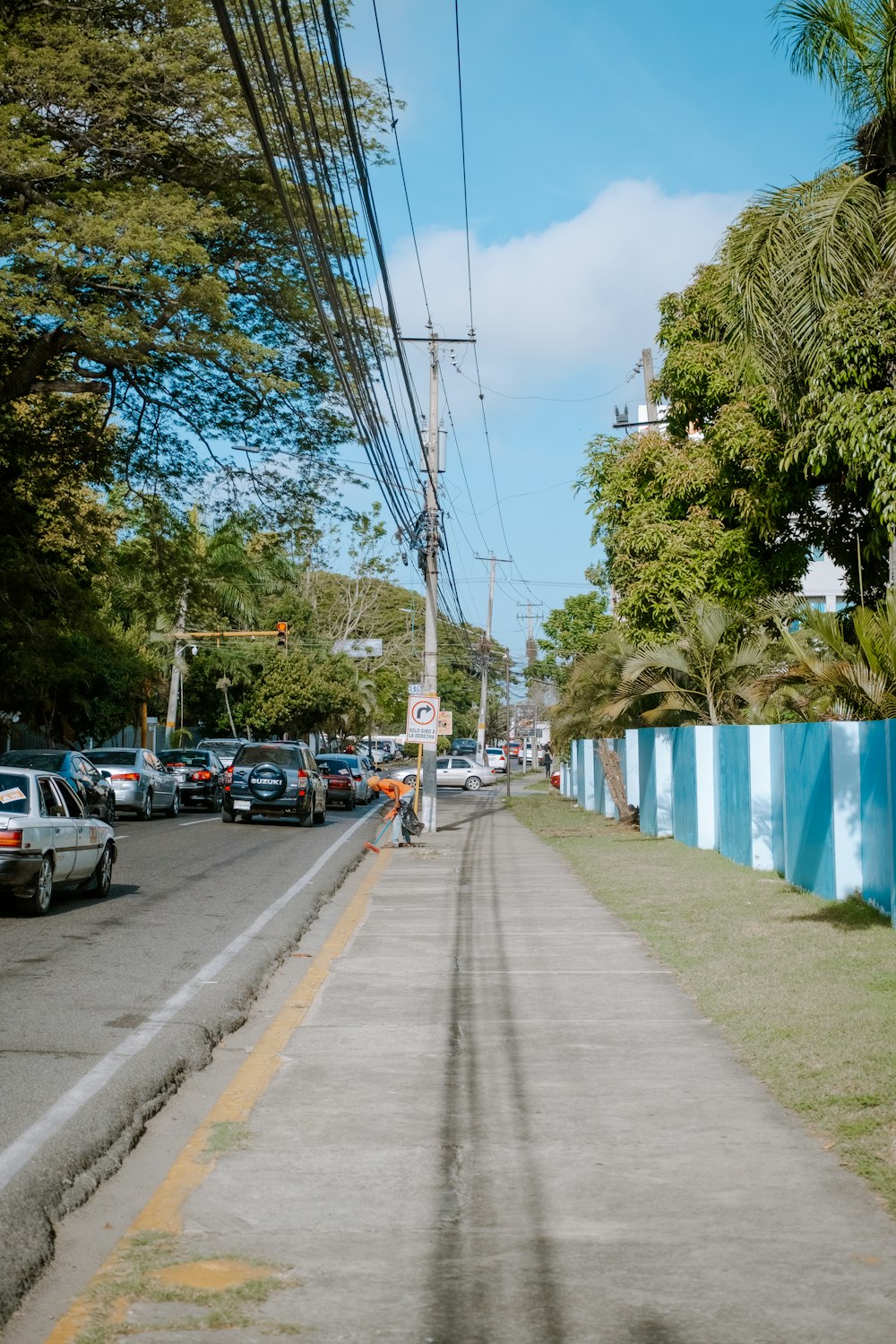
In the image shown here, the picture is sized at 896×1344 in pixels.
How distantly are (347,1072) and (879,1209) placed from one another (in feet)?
10.5

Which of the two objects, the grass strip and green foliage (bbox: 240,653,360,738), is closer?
the grass strip

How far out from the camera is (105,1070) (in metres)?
7.56

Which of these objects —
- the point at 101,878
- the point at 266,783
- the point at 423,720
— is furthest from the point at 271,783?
the point at 101,878

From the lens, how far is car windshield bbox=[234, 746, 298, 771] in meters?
30.6

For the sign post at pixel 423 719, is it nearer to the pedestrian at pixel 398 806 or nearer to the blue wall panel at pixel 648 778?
the pedestrian at pixel 398 806

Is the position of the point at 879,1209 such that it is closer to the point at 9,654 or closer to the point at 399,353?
the point at 399,353

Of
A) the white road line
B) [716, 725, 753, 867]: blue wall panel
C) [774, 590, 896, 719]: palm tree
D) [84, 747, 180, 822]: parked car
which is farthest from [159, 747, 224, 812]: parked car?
the white road line

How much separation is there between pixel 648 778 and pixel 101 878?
42.6 feet

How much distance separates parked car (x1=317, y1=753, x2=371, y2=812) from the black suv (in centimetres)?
1041

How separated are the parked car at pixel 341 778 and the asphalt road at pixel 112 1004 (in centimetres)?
2194

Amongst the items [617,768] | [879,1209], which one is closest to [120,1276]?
[879,1209]

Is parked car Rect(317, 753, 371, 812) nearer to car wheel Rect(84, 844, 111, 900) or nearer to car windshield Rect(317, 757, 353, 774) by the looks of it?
car windshield Rect(317, 757, 353, 774)

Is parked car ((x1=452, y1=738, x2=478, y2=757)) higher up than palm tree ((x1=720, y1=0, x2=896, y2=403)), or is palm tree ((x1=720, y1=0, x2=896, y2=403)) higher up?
palm tree ((x1=720, y1=0, x2=896, y2=403))

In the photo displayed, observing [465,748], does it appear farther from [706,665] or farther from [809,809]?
[809,809]
